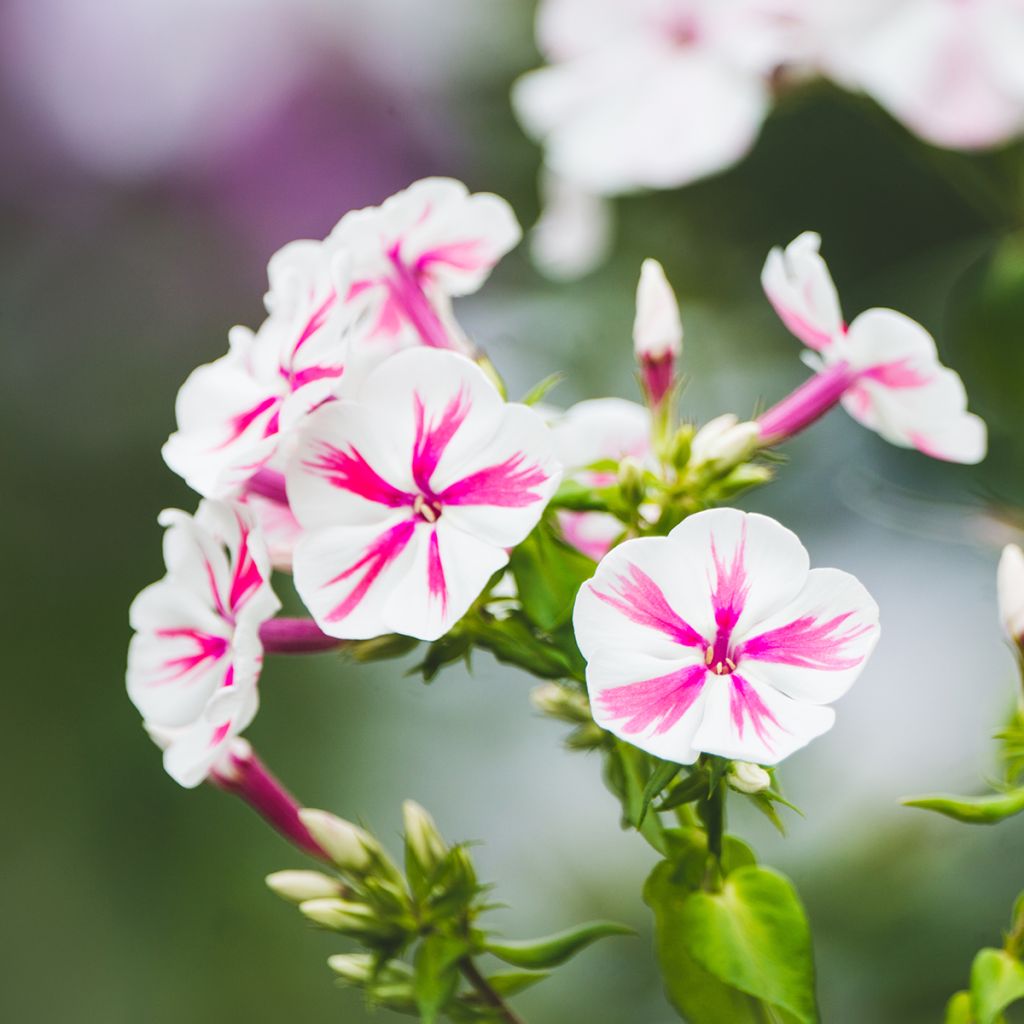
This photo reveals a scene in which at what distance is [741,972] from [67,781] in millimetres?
969

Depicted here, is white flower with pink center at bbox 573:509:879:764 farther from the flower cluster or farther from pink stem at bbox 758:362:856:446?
the flower cluster

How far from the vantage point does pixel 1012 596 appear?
45cm

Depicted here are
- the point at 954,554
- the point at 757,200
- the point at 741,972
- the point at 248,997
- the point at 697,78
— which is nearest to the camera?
the point at 741,972

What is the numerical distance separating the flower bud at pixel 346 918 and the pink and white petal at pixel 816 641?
16 cm

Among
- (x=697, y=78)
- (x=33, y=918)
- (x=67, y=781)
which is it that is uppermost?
(x=697, y=78)

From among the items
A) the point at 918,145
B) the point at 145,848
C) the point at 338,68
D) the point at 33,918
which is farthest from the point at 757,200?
the point at 33,918

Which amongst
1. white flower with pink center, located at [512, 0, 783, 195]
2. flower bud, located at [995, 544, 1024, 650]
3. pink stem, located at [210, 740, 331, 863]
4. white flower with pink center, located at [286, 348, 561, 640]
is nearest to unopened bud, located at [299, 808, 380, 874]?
pink stem, located at [210, 740, 331, 863]

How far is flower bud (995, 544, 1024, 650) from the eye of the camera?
0.45 meters

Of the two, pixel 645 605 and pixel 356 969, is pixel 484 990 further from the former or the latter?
pixel 645 605

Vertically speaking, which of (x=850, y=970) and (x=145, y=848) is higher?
(x=145, y=848)

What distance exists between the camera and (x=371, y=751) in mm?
1252

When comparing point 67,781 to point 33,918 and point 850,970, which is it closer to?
point 33,918

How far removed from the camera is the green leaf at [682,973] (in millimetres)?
420

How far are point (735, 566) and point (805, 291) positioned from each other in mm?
126
